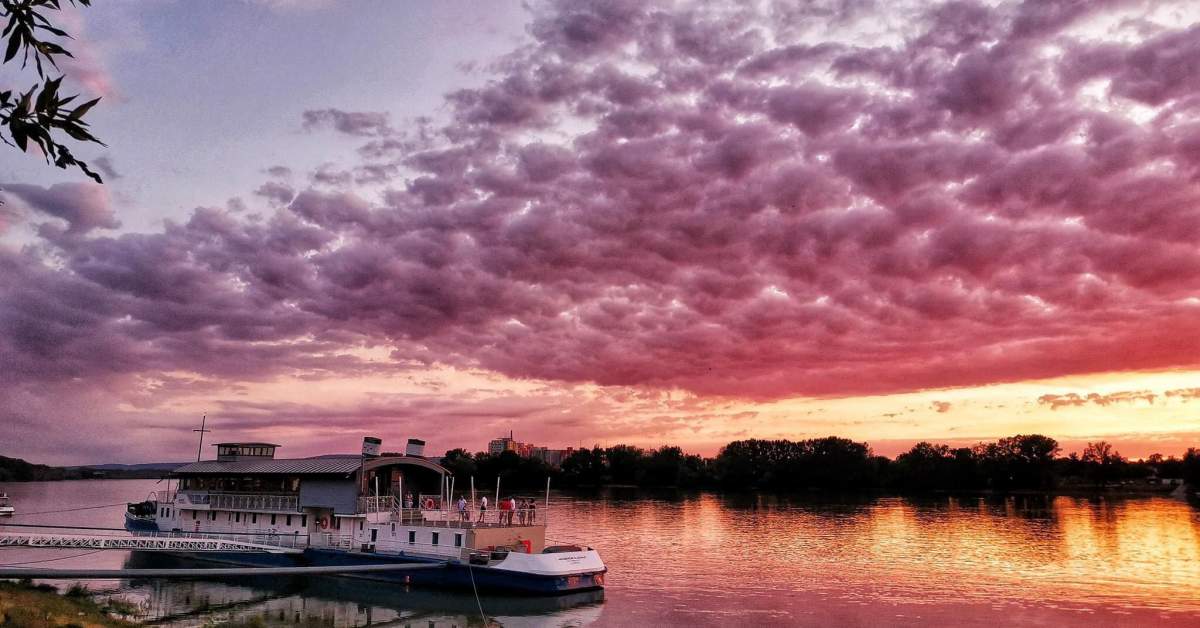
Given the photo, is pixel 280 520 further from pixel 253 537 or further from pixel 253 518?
pixel 253 518

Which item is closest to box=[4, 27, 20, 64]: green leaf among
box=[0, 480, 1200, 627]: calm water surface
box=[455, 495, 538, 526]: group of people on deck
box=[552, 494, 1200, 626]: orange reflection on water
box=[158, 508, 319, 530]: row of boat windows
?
box=[0, 480, 1200, 627]: calm water surface

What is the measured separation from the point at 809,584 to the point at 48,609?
39481 millimetres

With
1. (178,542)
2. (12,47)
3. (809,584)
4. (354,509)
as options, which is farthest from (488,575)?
(12,47)

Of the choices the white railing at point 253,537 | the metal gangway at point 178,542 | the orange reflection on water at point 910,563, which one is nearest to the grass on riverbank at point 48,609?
the metal gangway at point 178,542

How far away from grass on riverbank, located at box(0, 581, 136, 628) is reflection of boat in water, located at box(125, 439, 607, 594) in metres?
12.7

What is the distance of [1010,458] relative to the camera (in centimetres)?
17225

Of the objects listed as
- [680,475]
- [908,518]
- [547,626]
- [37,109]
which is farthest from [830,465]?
[37,109]

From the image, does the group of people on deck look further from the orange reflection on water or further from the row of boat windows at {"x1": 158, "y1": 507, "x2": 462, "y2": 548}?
the orange reflection on water

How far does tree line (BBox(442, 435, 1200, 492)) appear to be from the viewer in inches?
6767

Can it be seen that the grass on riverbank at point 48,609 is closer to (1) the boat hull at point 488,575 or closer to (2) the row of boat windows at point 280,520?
(2) the row of boat windows at point 280,520

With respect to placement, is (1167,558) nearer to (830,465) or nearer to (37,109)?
(37,109)

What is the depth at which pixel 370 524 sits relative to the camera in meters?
50.7

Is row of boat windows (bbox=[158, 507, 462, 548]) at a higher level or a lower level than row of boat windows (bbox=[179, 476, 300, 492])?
lower

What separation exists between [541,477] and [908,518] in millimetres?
108103
